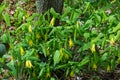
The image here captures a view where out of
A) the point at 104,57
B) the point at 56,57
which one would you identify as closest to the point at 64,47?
the point at 56,57

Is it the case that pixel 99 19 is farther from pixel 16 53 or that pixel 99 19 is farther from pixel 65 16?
pixel 16 53

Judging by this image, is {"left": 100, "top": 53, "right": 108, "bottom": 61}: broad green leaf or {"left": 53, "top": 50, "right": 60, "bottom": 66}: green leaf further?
{"left": 100, "top": 53, "right": 108, "bottom": 61}: broad green leaf

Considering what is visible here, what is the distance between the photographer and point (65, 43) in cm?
274

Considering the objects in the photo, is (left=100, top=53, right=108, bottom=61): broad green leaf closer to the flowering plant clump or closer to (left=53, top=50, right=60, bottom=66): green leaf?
the flowering plant clump

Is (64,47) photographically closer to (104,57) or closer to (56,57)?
(56,57)

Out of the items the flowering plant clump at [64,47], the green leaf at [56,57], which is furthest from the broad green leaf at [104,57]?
the green leaf at [56,57]

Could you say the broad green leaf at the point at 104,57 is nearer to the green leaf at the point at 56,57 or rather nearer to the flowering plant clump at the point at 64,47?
the flowering plant clump at the point at 64,47

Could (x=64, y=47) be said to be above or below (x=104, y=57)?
above

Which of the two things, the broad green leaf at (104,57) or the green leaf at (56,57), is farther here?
the broad green leaf at (104,57)

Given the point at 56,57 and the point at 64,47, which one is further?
the point at 64,47

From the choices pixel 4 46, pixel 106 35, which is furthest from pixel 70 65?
pixel 4 46

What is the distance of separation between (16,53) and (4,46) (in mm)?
1667

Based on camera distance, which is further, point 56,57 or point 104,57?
point 104,57

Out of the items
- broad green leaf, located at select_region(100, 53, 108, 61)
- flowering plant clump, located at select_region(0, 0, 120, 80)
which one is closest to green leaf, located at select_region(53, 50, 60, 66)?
flowering plant clump, located at select_region(0, 0, 120, 80)
